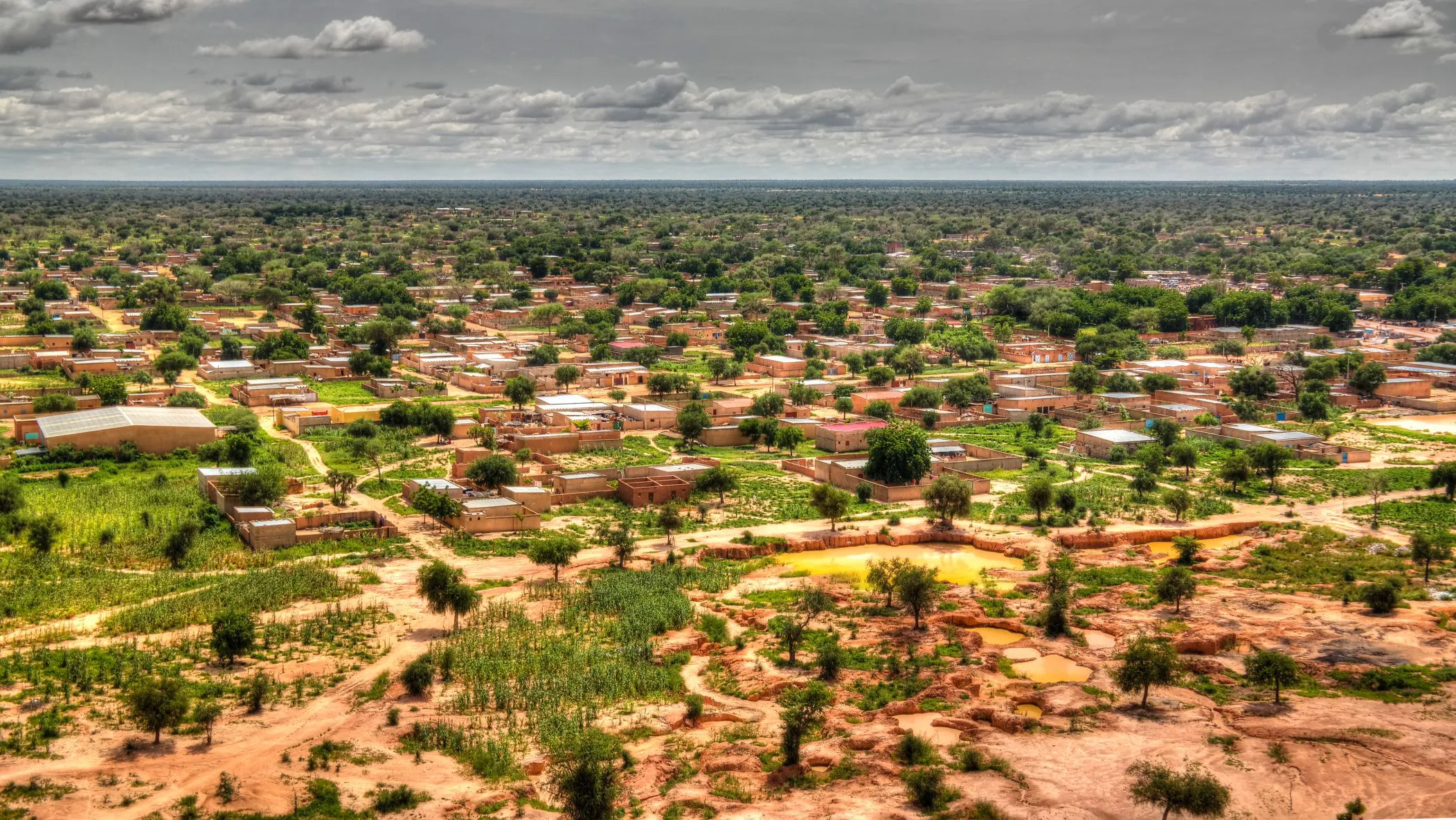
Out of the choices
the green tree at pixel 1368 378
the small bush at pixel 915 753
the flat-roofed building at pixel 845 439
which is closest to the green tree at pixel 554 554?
the small bush at pixel 915 753

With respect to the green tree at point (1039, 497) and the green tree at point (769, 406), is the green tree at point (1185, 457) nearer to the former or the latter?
the green tree at point (1039, 497)

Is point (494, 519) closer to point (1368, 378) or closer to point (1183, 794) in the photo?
point (1183, 794)

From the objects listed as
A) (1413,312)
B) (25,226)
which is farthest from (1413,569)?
(25,226)

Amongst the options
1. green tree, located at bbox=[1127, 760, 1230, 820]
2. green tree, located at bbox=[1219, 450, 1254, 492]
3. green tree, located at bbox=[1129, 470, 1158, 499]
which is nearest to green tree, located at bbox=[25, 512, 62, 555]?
green tree, located at bbox=[1127, 760, 1230, 820]

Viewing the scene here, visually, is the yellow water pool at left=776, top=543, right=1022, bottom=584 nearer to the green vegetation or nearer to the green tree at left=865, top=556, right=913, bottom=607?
the green tree at left=865, top=556, right=913, bottom=607

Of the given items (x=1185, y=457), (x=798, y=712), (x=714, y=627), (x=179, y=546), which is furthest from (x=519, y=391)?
(x=798, y=712)

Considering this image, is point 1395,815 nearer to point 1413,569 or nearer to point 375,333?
point 1413,569
